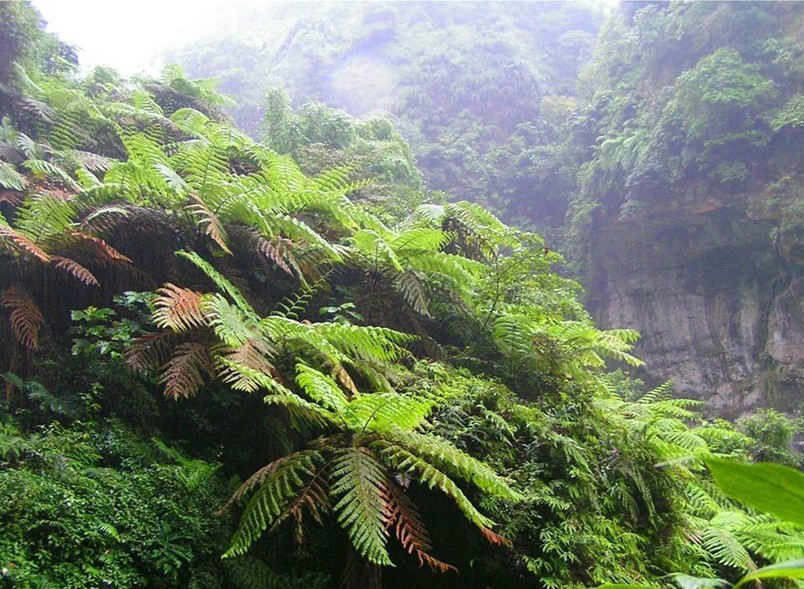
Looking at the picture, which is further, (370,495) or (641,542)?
(641,542)

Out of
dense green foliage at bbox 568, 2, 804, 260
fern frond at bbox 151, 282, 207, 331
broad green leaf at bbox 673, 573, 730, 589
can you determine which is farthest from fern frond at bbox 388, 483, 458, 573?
dense green foliage at bbox 568, 2, 804, 260

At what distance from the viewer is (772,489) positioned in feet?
1.43

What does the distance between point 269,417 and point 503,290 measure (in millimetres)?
2265

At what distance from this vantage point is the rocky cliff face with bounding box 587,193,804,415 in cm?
1237

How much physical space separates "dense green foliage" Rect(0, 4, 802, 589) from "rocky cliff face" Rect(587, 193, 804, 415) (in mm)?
10218

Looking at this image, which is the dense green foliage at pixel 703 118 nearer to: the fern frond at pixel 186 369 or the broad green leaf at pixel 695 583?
the fern frond at pixel 186 369

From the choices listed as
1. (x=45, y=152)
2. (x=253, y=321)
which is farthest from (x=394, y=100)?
(x=253, y=321)

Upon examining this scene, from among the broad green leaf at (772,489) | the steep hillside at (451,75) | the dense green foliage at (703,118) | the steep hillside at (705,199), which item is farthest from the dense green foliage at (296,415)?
the steep hillside at (451,75)

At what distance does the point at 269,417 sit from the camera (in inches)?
102

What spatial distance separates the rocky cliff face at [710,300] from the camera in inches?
487

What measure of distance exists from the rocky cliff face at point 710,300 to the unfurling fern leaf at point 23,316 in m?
13.9

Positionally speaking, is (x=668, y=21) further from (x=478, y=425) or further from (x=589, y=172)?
(x=478, y=425)

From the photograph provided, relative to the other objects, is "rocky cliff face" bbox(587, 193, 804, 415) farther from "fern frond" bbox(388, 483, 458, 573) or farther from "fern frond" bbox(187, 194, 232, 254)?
"fern frond" bbox(187, 194, 232, 254)

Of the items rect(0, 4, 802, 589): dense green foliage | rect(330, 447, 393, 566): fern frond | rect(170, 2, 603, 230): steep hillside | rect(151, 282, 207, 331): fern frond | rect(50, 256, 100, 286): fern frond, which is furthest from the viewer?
rect(170, 2, 603, 230): steep hillside
